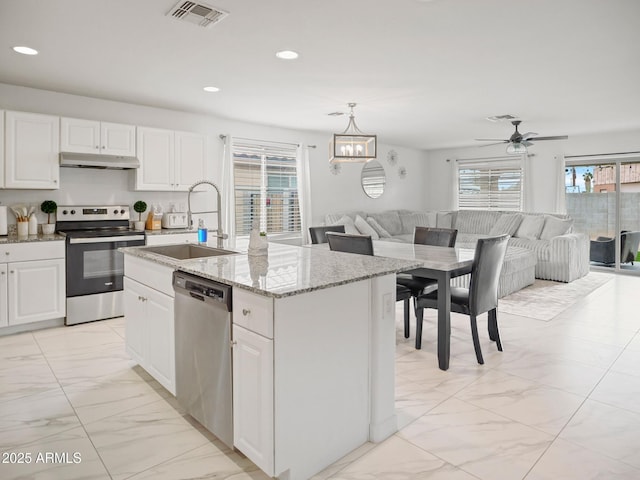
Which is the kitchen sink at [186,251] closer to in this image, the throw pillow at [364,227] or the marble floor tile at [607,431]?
the marble floor tile at [607,431]

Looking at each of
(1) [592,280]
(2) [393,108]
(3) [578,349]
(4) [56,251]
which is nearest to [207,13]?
(4) [56,251]

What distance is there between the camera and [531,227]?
7.27m

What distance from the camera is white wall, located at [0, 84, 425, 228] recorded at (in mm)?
4230

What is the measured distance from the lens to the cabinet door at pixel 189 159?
195 inches

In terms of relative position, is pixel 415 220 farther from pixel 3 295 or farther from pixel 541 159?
pixel 3 295

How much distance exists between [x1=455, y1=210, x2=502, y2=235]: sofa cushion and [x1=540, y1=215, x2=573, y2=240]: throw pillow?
1.01 metres

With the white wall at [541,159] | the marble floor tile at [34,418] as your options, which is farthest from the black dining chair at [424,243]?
the white wall at [541,159]

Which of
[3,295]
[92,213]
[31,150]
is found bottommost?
[3,295]

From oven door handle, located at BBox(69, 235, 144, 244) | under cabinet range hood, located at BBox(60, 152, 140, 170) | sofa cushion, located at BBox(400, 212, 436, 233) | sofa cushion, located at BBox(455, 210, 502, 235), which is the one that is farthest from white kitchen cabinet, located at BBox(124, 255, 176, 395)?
sofa cushion, located at BBox(455, 210, 502, 235)

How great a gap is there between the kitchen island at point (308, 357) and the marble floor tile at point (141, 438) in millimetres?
411

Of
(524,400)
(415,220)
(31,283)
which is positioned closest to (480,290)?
(524,400)

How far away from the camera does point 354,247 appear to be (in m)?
3.46

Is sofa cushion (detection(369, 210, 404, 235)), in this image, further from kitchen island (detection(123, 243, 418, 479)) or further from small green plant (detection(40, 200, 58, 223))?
kitchen island (detection(123, 243, 418, 479))

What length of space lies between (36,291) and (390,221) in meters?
5.81
